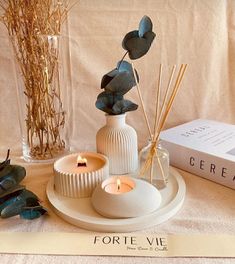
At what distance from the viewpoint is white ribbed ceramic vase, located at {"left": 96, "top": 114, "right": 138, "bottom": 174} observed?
0.62 meters

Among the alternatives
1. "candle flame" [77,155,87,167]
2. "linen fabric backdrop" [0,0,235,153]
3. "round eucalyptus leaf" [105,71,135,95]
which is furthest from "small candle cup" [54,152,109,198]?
"linen fabric backdrop" [0,0,235,153]

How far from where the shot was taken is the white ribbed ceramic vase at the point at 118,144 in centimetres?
62

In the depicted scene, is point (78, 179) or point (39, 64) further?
point (39, 64)

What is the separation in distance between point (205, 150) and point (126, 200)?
220 millimetres

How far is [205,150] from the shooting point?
638mm

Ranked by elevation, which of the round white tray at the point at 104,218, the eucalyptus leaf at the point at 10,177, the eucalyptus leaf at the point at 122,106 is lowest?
the round white tray at the point at 104,218

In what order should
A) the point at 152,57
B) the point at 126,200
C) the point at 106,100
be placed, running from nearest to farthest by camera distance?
the point at 126,200 < the point at 106,100 < the point at 152,57

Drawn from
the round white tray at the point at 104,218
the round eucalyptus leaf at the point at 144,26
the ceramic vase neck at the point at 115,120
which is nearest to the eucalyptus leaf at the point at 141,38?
the round eucalyptus leaf at the point at 144,26

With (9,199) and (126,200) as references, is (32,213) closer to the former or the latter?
(9,199)

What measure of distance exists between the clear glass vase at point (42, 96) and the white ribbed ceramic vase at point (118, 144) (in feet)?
→ 0.48

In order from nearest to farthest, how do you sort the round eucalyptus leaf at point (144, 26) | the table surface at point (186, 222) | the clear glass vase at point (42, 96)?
the table surface at point (186, 222), the round eucalyptus leaf at point (144, 26), the clear glass vase at point (42, 96)

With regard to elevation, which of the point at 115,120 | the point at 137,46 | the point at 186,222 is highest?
the point at 137,46

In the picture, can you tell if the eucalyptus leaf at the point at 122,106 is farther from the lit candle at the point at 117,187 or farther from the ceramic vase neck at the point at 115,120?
the lit candle at the point at 117,187

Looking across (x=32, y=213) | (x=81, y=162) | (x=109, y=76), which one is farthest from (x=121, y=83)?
(x=32, y=213)
